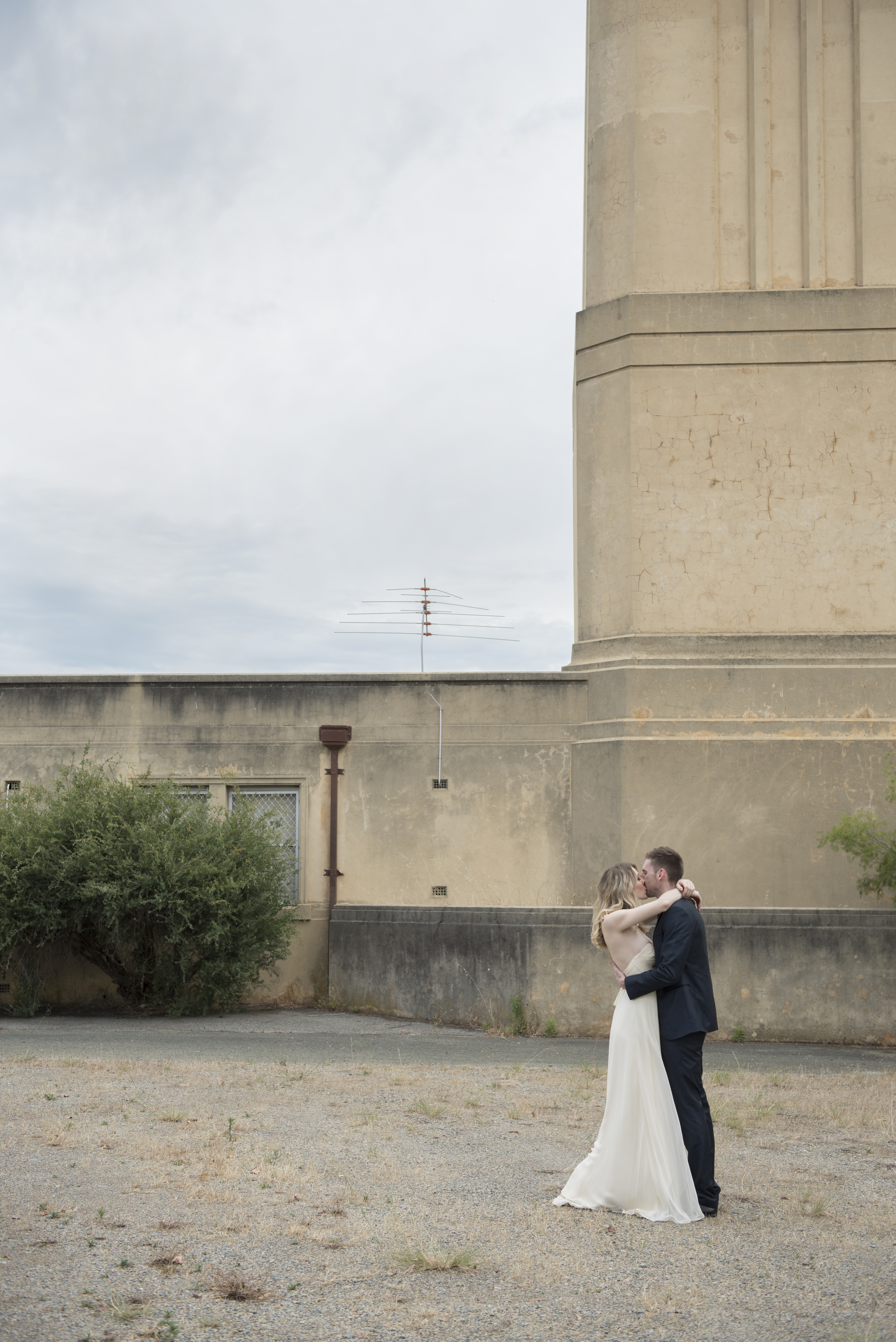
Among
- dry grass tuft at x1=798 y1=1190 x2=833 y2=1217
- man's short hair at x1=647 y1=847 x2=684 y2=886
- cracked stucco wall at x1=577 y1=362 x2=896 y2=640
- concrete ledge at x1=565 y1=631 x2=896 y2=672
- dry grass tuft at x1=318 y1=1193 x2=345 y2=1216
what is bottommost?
dry grass tuft at x1=798 y1=1190 x2=833 y2=1217

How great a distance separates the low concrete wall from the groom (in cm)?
758

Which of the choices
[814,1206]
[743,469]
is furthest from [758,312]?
[814,1206]

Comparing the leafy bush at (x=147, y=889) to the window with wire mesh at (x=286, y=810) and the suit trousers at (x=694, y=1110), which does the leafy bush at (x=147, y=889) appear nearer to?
the window with wire mesh at (x=286, y=810)

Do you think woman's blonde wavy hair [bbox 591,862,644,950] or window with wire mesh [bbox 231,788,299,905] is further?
window with wire mesh [bbox 231,788,299,905]

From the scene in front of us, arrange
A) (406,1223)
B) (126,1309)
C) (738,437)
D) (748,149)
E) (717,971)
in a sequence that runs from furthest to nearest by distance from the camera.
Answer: (748,149), (738,437), (717,971), (406,1223), (126,1309)

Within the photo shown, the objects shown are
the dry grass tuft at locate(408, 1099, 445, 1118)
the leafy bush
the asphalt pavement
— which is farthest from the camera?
the leafy bush

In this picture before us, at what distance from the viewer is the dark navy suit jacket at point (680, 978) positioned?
6566 millimetres

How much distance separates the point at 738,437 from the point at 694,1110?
12405 millimetres

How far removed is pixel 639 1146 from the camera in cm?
651

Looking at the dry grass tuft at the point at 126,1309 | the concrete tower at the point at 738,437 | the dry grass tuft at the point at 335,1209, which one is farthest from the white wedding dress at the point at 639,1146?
the concrete tower at the point at 738,437

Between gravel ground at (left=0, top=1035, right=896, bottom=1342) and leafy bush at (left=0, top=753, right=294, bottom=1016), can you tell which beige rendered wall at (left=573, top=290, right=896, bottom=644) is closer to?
leafy bush at (left=0, top=753, right=294, bottom=1016)

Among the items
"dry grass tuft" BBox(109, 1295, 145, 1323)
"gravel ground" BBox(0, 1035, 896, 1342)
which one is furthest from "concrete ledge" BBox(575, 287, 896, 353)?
"dry grass tuft" BBox(109, 1295, 145, 1323)

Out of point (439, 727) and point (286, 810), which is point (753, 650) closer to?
point (439, 727)

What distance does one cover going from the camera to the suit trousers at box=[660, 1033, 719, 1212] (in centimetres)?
650
